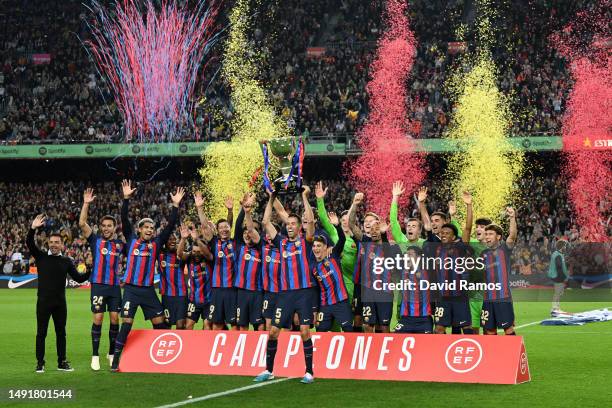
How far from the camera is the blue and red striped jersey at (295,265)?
39.7 feet

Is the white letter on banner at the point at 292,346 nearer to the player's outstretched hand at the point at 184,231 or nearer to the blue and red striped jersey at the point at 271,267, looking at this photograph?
the blue and red striped jersey at the point at 271,267

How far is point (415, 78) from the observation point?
144ft

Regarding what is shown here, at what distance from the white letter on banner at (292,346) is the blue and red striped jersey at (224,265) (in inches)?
63.5

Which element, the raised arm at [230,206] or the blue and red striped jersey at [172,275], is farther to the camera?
the blue and red striped jersey at [172,275]

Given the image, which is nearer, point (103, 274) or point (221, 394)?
point (221, 394)

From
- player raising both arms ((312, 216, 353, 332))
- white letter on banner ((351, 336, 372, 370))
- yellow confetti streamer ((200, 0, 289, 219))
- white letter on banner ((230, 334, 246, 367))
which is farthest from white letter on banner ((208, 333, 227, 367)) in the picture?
yellow confetti streamer ((200, 0, 289, 219))

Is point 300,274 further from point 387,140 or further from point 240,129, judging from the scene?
point 240,129

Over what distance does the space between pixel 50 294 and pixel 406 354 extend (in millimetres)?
5013

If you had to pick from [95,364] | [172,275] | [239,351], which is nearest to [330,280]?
[239,351]

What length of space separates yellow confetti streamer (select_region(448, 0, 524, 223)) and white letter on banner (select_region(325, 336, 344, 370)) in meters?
25.5

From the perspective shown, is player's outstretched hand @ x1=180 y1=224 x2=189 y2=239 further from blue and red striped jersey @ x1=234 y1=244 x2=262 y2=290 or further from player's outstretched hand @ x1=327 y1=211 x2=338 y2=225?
player's outstretched hand @ x1=327 y1=211 x2=338 y2=225

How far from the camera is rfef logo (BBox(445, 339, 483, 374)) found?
474 inches

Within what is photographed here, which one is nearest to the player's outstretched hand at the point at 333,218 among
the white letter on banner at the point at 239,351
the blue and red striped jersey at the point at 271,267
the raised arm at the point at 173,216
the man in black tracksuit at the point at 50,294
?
the blue and red striped jersey at the point at 271,267

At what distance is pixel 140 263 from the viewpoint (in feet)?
43.7
